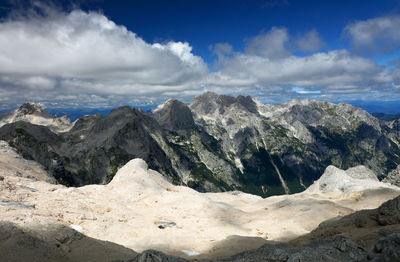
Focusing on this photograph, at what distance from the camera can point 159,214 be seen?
43.6m

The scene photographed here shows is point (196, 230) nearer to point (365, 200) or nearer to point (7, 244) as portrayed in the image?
point (7, 244)

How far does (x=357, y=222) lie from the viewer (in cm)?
2848

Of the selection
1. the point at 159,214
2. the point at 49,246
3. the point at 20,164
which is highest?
the point at 49,246

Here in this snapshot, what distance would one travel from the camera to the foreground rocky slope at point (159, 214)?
1185 inches

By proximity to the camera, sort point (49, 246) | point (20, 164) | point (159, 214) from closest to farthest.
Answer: point (49, 246), point (159, 214), point (20, 164)

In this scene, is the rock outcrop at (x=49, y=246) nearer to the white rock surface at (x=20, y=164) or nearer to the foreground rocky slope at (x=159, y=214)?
the foreground rocky slope at (x=159, y=214)

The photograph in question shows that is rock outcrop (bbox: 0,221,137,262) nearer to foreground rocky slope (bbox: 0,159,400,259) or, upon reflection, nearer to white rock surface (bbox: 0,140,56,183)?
foreground rocky slope (bbox: 0,159,400,259)

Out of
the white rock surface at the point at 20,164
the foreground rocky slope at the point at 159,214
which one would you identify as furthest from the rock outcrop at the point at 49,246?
the white rock surface at the point at 20,164

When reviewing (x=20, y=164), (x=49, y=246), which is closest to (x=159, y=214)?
(x=49, y=246)

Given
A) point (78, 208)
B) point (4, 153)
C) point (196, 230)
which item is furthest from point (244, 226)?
point (4, 153)

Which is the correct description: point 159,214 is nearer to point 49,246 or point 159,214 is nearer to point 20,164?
point 49,246

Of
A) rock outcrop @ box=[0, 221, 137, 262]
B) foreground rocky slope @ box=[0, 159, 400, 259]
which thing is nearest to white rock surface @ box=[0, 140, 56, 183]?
foreground rocky slope @ box=[0, 159, 400, 259]

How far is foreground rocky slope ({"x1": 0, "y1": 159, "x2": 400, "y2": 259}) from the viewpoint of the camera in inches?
1185

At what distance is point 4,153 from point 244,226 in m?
67.8
